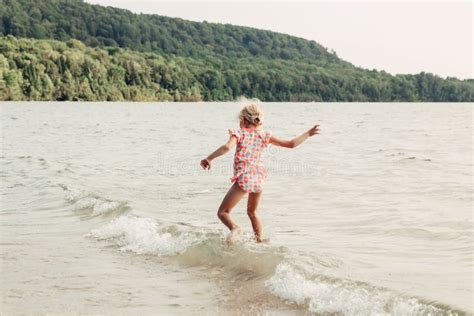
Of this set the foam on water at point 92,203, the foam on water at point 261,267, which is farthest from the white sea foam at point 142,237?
the foam on water at point 92,203

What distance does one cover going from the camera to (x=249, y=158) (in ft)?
25.8

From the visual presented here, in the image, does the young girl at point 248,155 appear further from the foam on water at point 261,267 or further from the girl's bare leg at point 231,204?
the foam on water at point 261,267

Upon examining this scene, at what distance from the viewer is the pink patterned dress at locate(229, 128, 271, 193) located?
782cm

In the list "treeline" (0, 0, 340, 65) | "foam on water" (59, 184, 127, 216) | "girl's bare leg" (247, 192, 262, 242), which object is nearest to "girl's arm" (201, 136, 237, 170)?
"girl's bare leg" (247, 192, 262, 242)

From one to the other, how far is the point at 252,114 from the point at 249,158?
0.53 meters

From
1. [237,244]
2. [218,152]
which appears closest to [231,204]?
[237,244]

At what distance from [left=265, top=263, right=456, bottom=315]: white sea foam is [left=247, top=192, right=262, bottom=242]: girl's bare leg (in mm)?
1514

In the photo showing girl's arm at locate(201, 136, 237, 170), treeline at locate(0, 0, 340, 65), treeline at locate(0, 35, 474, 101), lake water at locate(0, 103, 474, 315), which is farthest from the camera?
treeline at locate(0, 0, 340, 65)

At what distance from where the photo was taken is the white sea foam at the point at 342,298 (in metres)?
5.62

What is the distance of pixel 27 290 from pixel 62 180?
9395 millimetres

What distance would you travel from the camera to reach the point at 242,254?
7.73 metres

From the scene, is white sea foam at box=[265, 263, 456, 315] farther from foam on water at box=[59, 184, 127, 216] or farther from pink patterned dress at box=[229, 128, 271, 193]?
foam on water at box=[59, 184, 127, 216]

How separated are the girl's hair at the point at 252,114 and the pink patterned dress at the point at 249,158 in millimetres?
105

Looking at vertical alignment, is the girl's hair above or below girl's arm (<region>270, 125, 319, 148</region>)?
above
